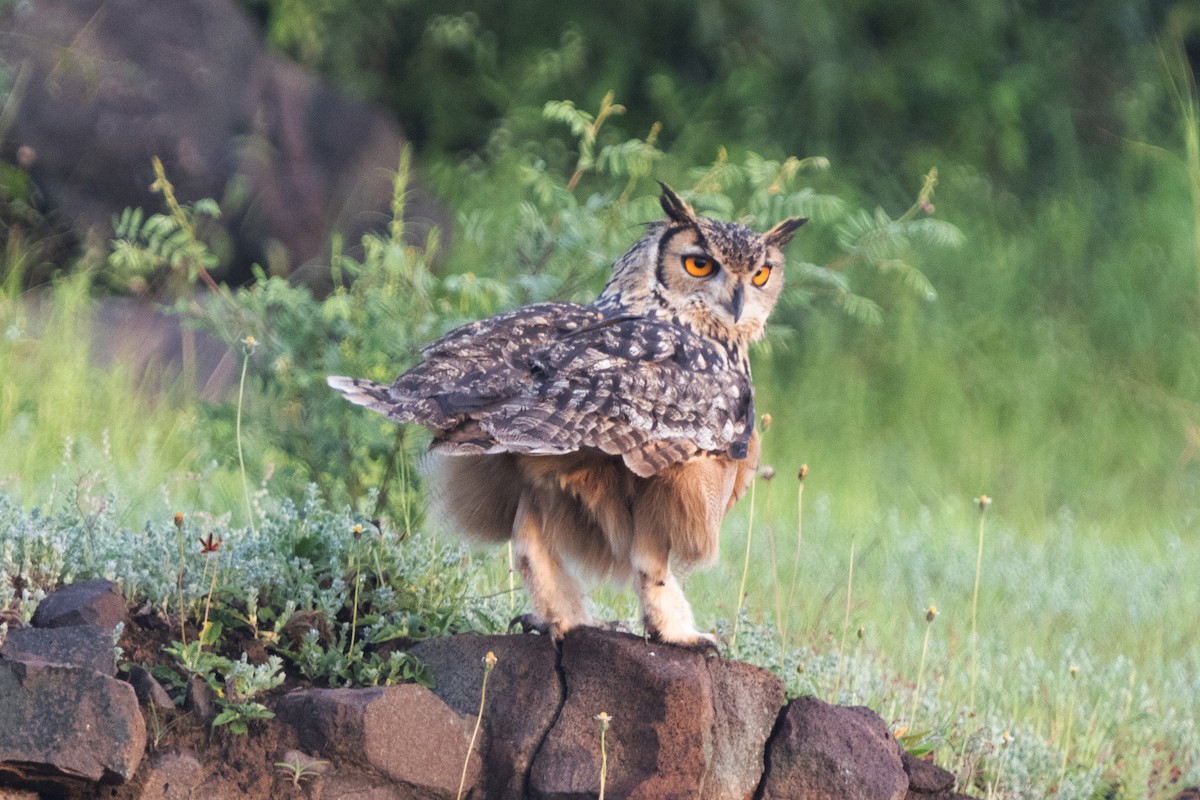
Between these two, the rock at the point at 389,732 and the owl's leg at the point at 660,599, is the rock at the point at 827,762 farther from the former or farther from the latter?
the rock at the point at 389,732

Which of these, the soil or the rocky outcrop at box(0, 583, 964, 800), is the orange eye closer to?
the rocky outcrop at box(0, 583, 964, 800)

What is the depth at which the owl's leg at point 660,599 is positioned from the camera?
145 inches

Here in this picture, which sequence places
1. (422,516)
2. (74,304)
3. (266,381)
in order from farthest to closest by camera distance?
(74,304) → (266,381) → (422,516)

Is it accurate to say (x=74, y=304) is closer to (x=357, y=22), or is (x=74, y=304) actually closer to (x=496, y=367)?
(x=357, y=22)

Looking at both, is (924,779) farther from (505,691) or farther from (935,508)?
(935,508)

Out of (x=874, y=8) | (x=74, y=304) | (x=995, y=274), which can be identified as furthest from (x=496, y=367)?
(x=874, y=8)

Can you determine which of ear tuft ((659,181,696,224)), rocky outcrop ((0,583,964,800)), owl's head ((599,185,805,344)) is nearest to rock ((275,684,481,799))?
rocky outcrop ((0,583,964,800))

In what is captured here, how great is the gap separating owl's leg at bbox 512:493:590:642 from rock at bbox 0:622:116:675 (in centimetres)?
96

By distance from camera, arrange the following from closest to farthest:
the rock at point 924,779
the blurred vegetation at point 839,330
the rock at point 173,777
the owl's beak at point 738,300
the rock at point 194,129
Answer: the rock at point 173,777 → the rock at point 924,779 → the owl's beak at point 738,300 → the blurred vegetation at point 839,330 → the rock at point 194,129

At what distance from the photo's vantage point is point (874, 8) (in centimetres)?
1093

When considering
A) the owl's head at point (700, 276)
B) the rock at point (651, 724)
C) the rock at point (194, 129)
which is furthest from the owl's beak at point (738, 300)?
the rock at point (194, 129)

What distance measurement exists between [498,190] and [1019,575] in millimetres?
4559

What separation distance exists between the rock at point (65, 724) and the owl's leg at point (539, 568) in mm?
988

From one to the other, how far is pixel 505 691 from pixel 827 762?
77 centimetres
